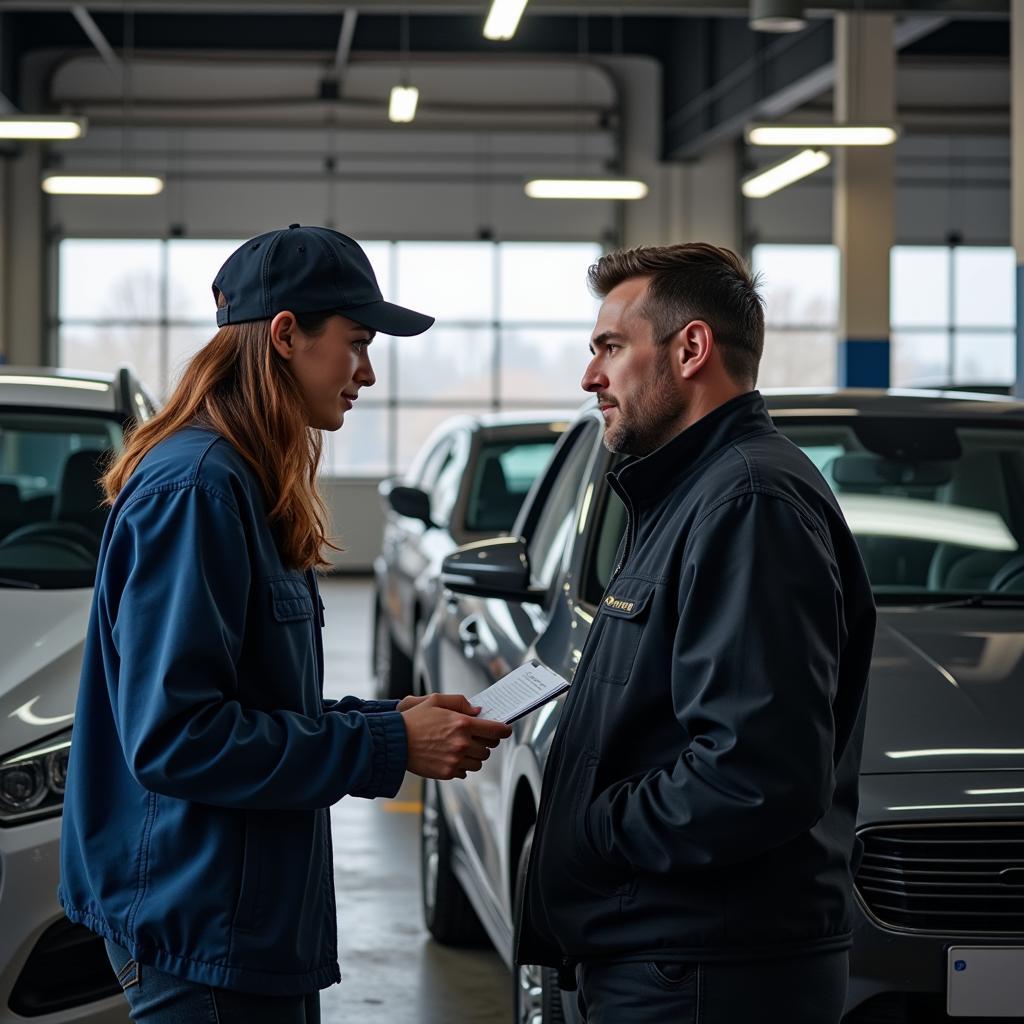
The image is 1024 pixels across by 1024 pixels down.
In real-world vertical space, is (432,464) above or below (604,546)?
above

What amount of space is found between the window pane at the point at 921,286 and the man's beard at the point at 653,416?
1756cm

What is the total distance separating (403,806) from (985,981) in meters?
4.46

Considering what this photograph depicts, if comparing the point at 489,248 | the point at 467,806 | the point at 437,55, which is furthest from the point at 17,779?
the point at 489,248

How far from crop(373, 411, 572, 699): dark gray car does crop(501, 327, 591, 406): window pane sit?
10004 mm

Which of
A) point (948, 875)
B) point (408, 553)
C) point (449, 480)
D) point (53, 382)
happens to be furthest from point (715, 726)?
point (449, 480)

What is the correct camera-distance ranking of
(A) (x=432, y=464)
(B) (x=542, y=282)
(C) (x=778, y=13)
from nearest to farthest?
1. (A) (x=432, y=464)
2. (C) (x=778, y=13)
3. (B) (x=542, y=282)

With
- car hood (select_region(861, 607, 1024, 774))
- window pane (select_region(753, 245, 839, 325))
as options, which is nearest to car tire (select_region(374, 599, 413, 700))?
car hood (select_region(861, 607, 1024, 774))

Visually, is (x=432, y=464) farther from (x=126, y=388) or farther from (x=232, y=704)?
(x=232, y=704)

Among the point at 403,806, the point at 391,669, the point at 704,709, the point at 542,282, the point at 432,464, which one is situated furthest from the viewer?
the point at 542,282

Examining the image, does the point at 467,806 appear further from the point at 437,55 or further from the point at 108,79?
the point at 108,79

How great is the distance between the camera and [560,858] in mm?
1912

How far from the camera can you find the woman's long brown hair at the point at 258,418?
1.91m

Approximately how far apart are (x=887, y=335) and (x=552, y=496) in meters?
8.61

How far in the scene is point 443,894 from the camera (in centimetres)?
474
